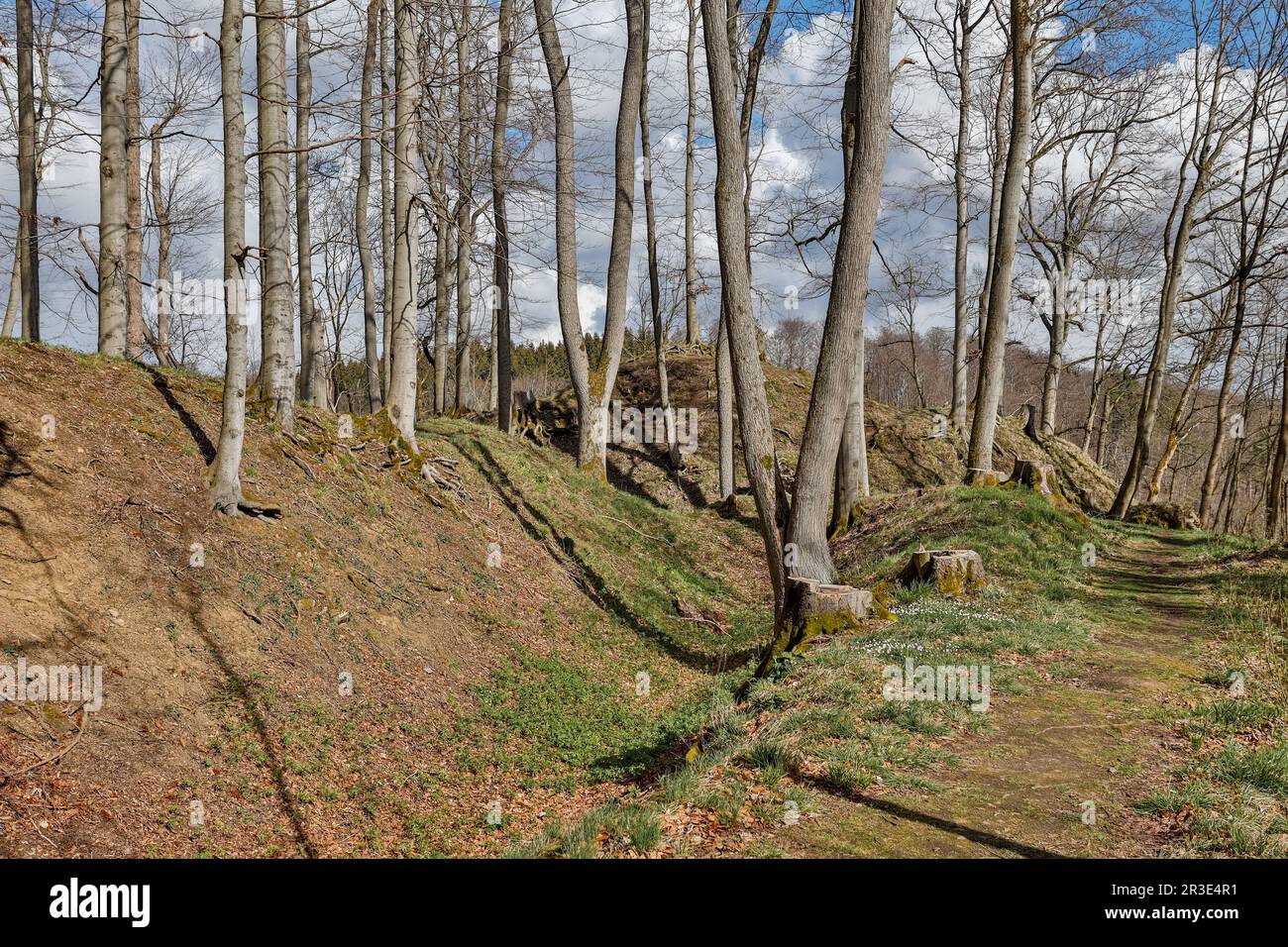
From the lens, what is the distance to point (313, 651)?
23.1 feet

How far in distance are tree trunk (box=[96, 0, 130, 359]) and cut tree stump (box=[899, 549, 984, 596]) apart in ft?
33.1

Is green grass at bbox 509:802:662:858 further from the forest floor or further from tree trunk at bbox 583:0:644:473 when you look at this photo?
tree trunk at bbox 583:0:644:473

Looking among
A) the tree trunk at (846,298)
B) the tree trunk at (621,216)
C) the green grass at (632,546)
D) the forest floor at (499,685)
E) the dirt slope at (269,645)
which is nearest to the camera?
the forest floor at (499,685)

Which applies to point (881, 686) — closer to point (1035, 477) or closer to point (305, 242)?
point (1035, 477)

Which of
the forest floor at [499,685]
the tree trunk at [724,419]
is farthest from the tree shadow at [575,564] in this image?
the tree trunk at [724,419]

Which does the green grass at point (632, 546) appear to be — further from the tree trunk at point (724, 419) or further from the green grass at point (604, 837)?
the green grass at point (604, 837)

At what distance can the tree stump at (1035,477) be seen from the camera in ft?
46.3

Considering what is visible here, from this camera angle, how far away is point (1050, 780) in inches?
183

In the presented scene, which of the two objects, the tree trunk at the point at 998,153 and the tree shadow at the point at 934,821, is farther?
the tree trunk at the point at 998,153

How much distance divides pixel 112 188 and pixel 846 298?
8.79m

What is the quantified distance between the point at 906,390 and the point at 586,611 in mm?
83329

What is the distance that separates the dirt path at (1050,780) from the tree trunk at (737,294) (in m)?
3.08
